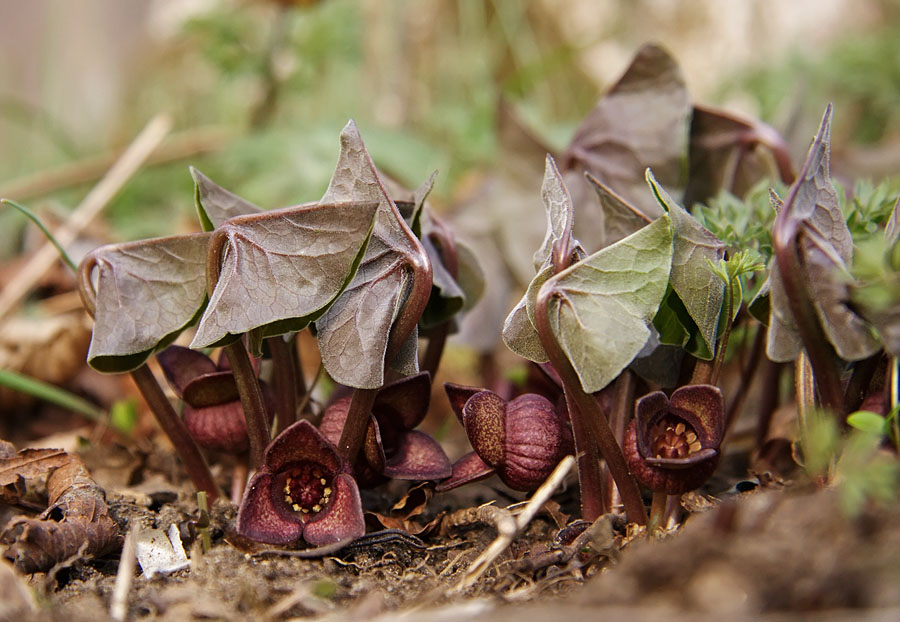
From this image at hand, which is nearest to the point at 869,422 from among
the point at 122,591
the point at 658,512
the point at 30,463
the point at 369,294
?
the point at 658,512

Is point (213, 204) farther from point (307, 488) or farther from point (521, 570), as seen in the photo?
point (521, 570)

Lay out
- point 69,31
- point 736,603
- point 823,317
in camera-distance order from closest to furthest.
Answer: point 736,603 → point 823,317 → point 69,31

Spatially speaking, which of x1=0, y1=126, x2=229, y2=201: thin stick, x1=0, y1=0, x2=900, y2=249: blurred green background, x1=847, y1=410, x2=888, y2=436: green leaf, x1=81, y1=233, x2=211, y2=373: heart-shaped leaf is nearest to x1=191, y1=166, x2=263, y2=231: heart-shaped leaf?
x1=81, y1=233, x2=211, y2=373: heart-shaped leaf

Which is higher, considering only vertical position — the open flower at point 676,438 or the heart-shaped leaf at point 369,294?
the heart-shaped leaf at point 369,294

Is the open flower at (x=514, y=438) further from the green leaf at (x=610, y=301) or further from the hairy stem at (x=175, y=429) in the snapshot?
the hairy stem at (x=175, y=429)

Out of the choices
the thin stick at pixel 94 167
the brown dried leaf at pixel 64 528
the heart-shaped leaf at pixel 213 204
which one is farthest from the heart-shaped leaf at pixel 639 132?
the thin stick at pixel 94 167

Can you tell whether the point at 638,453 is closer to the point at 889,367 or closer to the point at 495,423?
the point at 495,423

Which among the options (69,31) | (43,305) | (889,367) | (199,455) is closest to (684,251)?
(889,367)
